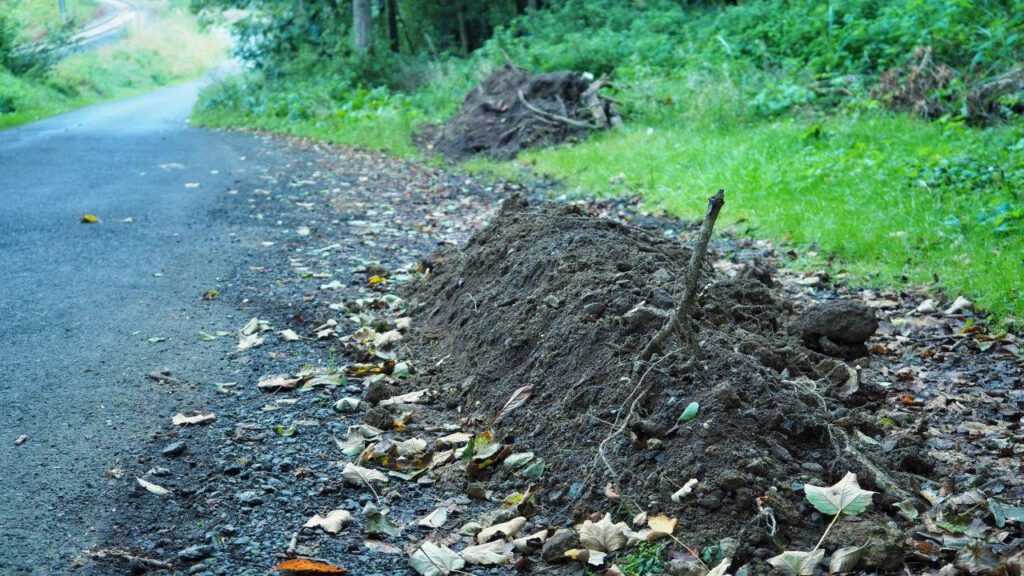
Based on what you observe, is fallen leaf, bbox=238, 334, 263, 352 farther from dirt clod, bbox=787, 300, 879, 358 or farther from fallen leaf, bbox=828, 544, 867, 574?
fallen leaf, bbox=828, 544, 867, 574

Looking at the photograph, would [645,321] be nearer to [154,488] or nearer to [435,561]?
[435,561]

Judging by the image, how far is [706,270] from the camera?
5609 millimetres

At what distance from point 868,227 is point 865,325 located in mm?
2605

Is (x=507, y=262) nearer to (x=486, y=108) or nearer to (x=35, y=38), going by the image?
(x=486, y=108)

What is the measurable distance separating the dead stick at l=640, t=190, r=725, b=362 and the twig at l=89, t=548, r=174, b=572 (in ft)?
6.59

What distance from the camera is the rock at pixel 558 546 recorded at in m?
3.14

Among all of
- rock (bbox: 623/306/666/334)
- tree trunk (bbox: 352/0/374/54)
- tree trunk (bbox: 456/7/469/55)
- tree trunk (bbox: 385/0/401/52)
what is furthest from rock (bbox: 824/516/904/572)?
tree trunk (bbox: 456/7/469/55)

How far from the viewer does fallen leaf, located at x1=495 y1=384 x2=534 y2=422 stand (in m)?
4.16

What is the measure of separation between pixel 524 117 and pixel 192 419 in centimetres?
1022

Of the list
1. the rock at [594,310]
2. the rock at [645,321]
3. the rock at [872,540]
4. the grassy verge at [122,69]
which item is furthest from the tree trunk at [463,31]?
the rock at [872,540]

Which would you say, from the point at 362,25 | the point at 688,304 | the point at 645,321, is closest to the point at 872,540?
the point at 688,304

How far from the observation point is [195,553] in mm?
3080

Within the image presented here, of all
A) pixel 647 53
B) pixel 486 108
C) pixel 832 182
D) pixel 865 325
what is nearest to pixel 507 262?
pixel 865 325

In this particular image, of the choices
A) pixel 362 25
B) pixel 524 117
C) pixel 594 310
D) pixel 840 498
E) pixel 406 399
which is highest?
pixel 594 310
